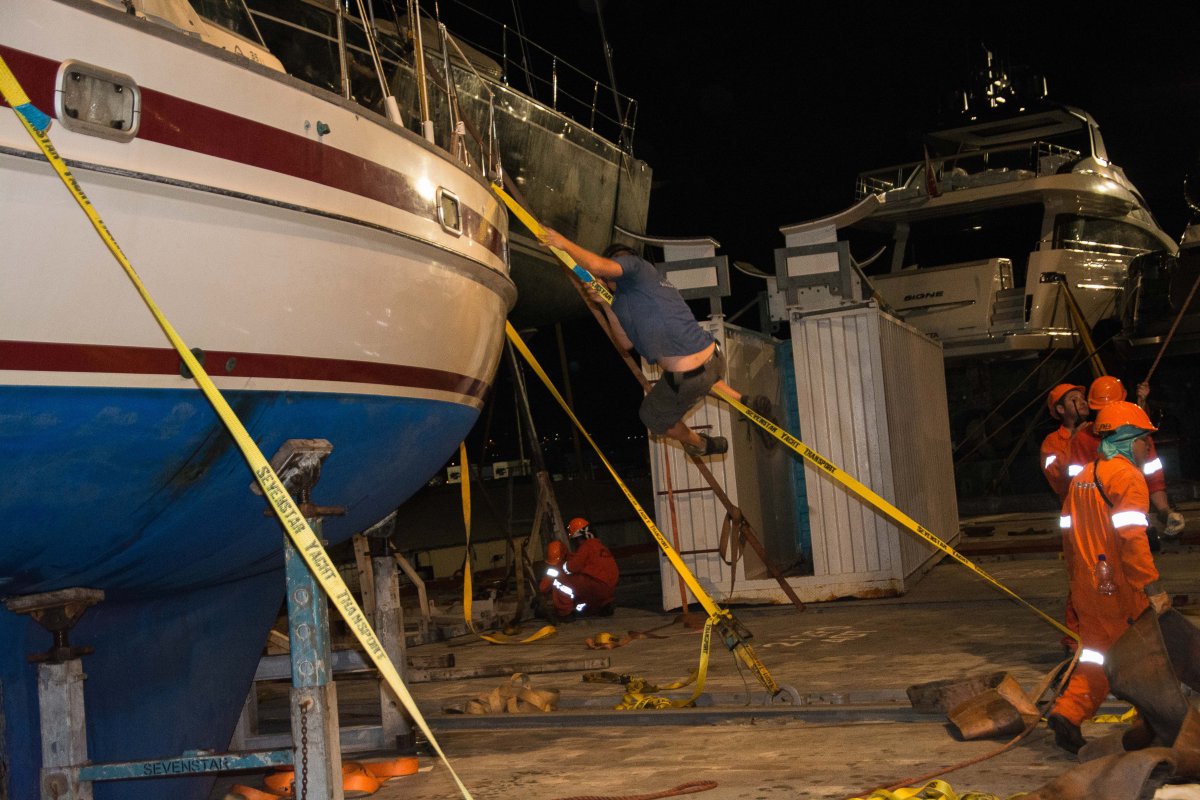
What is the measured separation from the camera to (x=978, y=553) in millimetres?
13008

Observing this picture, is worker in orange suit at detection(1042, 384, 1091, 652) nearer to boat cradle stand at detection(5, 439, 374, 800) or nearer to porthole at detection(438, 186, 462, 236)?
porthole at detection(438, 186, 462, 236)

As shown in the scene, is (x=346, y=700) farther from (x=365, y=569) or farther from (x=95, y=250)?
(x=95, y=250)

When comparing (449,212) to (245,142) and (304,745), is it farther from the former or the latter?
(304,745)

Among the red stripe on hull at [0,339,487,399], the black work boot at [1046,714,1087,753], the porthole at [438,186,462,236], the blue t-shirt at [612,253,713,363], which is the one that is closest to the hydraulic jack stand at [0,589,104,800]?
the red stripe on hull at [0,339,487,399]

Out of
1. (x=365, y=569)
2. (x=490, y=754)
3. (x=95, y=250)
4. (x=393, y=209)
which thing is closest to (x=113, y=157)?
(x=95, y=250)

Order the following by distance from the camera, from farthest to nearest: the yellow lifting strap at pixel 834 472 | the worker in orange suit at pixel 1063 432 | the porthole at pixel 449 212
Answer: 1. the worker in orange suit at pixel 1063 432
2. the yellow lifting strap at pixel 834 472
3. the porthole at pixel 449 212

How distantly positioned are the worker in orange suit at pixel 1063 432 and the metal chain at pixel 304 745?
543 centimetres

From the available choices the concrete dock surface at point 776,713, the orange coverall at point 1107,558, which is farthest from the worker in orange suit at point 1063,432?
the orange coverall at point 1107,558

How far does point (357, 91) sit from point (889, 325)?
579 centimetres

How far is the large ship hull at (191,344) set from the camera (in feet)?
10.6

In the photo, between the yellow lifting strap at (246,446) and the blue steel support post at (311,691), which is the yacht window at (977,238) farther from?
the yellow lifting strap at (246,446)

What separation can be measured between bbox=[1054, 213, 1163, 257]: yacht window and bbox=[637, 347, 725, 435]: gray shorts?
579 inches

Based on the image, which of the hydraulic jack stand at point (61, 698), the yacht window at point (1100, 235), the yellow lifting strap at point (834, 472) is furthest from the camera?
the yacht window at point (1100, 235)

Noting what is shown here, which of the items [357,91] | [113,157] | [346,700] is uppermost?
[357,91]
